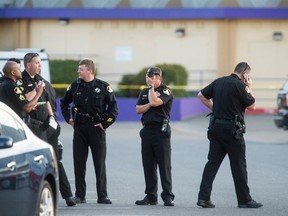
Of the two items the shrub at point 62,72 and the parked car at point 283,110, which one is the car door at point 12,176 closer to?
the parked car at point 283,110

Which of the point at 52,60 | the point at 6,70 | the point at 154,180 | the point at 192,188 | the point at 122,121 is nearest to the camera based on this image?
the point at 6,70

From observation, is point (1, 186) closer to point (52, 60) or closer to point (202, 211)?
point (202, 211)

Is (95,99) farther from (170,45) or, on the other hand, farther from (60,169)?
(170,45)

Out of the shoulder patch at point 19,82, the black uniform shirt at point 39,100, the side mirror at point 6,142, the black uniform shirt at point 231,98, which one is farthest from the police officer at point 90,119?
the side mirror at point 6,142

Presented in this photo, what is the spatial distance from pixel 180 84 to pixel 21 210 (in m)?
27.0

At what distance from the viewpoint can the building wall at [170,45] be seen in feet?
128

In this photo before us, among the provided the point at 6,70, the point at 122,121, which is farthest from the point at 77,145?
the point at 122,121

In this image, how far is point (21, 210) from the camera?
9.97 metres

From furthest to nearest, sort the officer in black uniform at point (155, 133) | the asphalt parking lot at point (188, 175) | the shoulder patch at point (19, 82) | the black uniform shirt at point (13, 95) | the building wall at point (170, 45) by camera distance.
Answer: the building wall at point (170, 45) < the officer in black uniform at point (155, 133) < the asphalt parking lot at point (188, 175) < the shoulder patch at point (19, 82) < the black uniform shirt at point (13, 95)

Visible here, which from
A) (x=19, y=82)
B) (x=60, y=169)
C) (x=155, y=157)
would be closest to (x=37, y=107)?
(x=19, y=82)

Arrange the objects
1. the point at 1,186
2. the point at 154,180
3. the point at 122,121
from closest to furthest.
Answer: the point at 1,186
the point at 154,180
the point at 122,121

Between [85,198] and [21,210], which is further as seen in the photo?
[85,198]

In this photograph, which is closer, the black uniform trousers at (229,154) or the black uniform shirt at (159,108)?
the black uniform trousers at (229,154)

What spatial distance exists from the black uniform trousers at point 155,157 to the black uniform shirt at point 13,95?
1969mm
